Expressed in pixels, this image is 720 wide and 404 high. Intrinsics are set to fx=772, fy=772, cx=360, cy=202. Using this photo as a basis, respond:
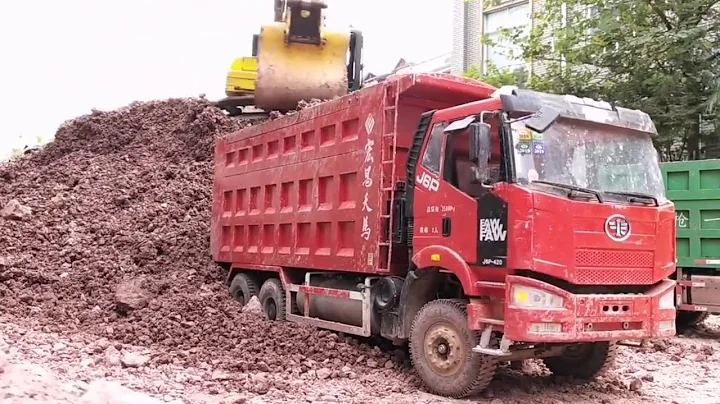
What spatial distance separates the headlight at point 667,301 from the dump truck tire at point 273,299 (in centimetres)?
418

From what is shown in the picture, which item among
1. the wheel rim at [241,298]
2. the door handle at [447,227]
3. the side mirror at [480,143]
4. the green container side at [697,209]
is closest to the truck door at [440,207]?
the door handle at [447,227]

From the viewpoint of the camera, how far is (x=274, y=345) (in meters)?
7.61

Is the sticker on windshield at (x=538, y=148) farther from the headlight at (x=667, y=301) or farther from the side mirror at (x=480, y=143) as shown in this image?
the headlight at (x=667, y=301)

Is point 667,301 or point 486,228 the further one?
point 667,301

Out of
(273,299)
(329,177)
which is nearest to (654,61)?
(329,177)

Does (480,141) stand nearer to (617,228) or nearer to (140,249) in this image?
(617,228)

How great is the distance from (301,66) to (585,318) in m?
7.53

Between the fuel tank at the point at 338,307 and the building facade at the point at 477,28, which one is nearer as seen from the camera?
the fuel tank at the point at 338,307

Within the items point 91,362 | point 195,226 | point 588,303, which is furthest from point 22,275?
point 588,303

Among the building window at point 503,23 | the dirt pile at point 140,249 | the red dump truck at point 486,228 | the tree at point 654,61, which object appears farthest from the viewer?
the building window at point 503,23

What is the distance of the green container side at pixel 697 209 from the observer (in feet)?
31.7

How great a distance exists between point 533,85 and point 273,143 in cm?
715

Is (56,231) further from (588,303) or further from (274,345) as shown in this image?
(588,303)

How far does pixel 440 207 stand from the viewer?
20.5ft
